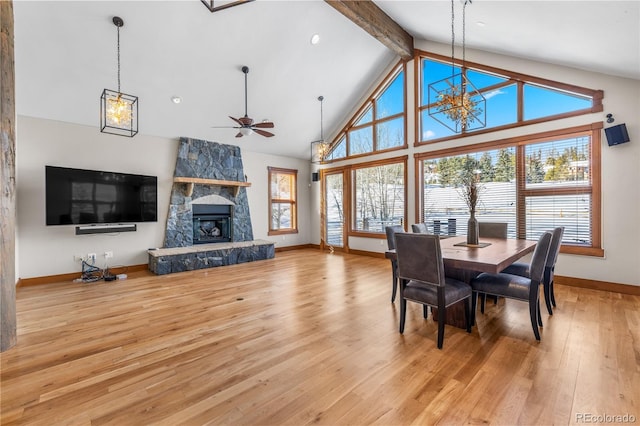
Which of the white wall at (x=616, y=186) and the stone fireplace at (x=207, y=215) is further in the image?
the stone fireplace at (x=207, y=215)

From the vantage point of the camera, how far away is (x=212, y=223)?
693cm

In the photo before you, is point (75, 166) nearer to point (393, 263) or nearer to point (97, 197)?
point (97, 197)

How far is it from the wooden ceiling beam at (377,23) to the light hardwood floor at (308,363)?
443cm

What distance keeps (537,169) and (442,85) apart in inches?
99.7

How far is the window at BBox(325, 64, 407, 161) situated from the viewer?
6641 millimetres

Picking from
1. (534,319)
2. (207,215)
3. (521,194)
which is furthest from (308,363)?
(207,215)

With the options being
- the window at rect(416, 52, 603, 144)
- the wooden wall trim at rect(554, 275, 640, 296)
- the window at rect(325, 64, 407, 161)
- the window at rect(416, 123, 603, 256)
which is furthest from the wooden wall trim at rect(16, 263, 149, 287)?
the wooden wall trim at rect(554, 275, 640, 296)

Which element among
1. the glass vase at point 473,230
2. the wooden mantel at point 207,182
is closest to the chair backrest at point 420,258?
the glass vase at point 473,230

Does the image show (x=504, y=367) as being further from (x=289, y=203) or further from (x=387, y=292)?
(x=289, y=203)

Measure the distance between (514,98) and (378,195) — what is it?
10.8 feet

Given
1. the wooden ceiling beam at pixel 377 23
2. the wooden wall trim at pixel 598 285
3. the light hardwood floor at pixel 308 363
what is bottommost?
the light hardwood floor at pixel 308 363

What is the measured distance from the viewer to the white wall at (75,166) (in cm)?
457

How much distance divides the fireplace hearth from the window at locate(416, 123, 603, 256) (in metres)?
4.89

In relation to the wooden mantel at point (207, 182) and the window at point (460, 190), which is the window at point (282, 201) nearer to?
the wooden mantel at point (207, 182)
